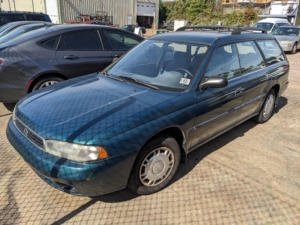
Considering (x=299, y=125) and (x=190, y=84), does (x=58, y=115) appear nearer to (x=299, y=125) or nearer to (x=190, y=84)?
(x=190, y=84)

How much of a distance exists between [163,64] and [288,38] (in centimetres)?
1388

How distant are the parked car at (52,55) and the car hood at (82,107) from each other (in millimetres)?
1474

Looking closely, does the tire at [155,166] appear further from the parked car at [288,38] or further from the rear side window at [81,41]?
the parked car at [288,38]

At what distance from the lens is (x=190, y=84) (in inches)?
114

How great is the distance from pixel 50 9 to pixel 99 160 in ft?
115

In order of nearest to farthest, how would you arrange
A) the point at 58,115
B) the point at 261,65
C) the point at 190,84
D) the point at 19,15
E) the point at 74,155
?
1. the point at 74,155
2. the point at 58,115
3. the point at 190,84
4. the point at 261,65
5. the point at 19,15

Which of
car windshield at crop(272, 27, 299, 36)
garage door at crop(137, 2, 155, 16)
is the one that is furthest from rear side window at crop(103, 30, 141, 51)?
garage door at crop(137, 2, 155, 16)

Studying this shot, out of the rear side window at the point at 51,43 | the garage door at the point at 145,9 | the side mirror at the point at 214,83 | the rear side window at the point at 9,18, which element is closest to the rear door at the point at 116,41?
the rear side window at the point at 51,43

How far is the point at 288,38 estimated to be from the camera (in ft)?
46.5

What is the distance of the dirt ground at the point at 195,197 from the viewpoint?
2430 millimetres

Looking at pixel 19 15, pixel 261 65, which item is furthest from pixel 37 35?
pixel 19 15

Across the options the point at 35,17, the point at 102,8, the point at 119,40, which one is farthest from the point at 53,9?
the point at 119,40

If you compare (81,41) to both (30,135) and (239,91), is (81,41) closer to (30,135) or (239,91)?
(30,135)

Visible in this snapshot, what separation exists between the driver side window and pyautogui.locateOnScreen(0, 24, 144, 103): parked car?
266 cm
